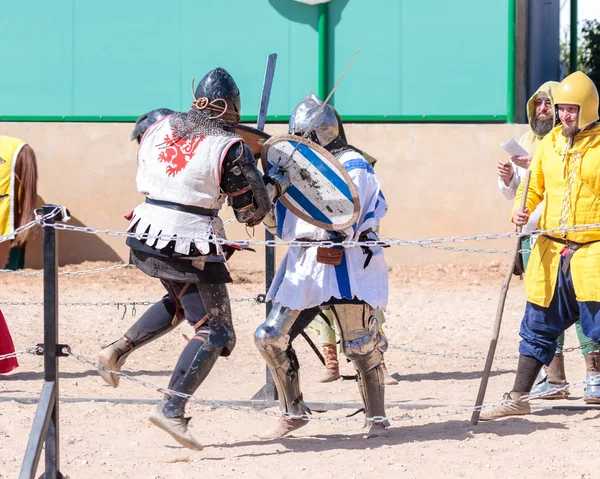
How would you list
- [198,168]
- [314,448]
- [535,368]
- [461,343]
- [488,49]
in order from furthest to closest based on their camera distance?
[488,49], [461,343], [535,368], [314,448], [198,168]

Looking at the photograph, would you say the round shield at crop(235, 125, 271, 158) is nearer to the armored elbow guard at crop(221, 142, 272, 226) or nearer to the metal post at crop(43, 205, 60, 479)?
the armored elbow guard at crop(221, 142, 272, 226)

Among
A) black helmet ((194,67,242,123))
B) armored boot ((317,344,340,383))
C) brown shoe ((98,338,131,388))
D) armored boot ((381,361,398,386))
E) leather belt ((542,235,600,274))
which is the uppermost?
black helmet ((194,67,242,123))

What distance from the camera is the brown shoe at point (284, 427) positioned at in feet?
16.3

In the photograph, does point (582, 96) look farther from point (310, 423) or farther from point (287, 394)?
point (310, 423)

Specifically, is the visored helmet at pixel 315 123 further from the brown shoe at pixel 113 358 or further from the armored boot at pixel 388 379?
the armored boot at pixel 388 379

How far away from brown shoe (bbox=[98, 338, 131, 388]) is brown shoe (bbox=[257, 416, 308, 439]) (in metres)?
0.77

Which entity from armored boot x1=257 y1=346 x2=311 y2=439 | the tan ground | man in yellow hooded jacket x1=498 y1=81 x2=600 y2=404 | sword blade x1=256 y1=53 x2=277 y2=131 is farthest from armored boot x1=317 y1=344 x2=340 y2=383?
sword blade x1=256 y1=53 x2=277 y2=131

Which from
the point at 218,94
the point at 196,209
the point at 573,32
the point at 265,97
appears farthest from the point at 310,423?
the point at 573,32

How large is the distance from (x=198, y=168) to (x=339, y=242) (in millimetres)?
787

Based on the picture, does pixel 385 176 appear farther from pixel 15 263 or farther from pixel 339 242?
pixel 339 242

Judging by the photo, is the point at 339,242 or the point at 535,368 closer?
the point at 339,242

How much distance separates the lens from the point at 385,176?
1069 cm

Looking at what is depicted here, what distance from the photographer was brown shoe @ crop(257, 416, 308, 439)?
4.97 metres

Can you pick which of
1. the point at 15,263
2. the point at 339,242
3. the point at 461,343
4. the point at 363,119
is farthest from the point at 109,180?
the point at 339,242
